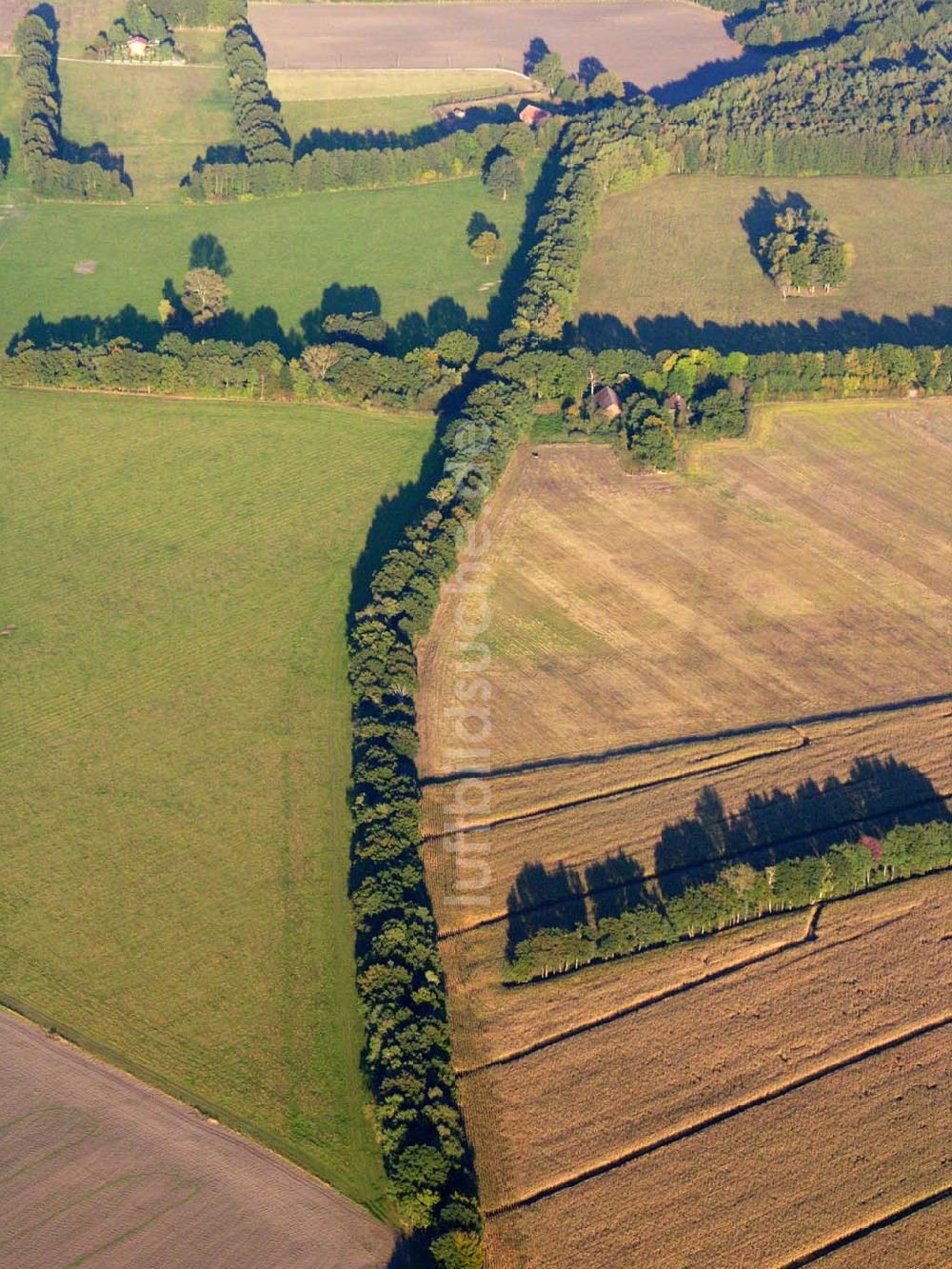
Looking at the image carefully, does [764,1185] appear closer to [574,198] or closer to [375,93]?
[574,198]

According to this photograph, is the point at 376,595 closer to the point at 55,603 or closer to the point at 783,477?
the point at 55,603

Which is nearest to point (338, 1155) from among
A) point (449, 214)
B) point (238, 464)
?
point (238, 464)

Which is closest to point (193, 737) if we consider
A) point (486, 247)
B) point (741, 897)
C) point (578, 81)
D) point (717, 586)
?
point (741, 897)

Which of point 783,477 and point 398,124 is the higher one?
point 398,124

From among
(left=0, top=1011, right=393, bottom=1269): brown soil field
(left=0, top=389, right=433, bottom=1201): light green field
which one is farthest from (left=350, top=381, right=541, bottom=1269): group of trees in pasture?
(left=0, top=1011, right=393, bottom=1269): brown soil field

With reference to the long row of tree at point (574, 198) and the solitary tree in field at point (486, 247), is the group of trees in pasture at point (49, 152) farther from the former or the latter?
the long row of tree at point (574, 198)

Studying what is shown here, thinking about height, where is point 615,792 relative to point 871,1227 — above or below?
above
